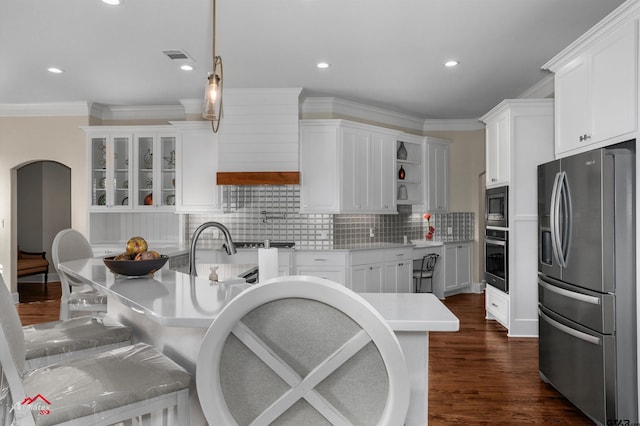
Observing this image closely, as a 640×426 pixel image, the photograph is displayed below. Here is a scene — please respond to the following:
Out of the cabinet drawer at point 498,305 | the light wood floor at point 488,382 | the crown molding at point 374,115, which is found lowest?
the light wood floor at point 488,382

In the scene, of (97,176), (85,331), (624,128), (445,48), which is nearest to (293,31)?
(445,48)

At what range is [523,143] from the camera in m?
4.37

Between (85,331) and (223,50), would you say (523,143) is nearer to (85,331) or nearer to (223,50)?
(223,50)

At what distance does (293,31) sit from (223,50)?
79 cm

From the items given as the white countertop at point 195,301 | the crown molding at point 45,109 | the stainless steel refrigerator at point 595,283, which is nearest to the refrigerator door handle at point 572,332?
the stainless steel refrigerator at point 595,283

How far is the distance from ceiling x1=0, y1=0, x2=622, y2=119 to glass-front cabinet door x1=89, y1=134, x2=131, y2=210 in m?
0.58

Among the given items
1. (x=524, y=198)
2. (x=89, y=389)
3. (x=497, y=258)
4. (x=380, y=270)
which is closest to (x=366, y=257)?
(x=380, y=270)

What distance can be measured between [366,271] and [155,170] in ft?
10.1

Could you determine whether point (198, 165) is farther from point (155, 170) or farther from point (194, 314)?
point (194, 314)

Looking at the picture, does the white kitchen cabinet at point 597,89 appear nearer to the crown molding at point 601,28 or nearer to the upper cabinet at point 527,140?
the crown molding at point 601,28

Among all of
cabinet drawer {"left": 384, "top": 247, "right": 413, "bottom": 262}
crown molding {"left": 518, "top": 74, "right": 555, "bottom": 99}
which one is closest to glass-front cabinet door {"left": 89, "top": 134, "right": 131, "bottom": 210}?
cabinet drawer {"left": 384, "top": 247, "right": 413, "bottom": 262}

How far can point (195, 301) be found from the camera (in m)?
1.51

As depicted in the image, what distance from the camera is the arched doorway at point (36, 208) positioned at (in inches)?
291

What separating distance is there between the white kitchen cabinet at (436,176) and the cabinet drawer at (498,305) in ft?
5.96
